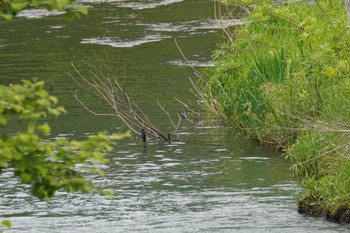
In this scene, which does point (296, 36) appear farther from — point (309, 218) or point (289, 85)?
point (309, 218)

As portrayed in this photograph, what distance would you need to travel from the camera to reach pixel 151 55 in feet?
69.3

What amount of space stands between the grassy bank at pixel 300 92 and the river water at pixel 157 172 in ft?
0.86

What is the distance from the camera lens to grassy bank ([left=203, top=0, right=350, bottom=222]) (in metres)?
9.53

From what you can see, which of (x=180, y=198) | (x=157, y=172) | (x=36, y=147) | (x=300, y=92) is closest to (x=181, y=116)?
(x=157, y=172)

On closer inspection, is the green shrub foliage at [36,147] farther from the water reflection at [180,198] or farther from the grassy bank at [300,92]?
the water reflection at [180,198]

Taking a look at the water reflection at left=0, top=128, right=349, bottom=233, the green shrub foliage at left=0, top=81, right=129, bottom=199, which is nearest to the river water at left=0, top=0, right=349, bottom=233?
the water reflection at left=0, top=128, right=349, bottom=233

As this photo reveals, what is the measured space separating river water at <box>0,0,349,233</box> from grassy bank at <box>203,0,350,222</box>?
10.3 inches

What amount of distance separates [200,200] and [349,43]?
2.18 meters

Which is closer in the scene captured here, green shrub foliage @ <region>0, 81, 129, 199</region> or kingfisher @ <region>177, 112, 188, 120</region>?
green shrub foliage @ <region>0, 81, 129, 199</region>

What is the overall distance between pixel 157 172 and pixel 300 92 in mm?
1827

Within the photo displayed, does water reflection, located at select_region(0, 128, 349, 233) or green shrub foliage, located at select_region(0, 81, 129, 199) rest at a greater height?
green shrub foliage, located at select_region(0, 81, 129, 199)

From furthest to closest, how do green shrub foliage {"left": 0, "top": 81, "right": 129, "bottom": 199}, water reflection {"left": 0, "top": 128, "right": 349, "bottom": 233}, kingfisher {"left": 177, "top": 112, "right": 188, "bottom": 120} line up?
kingfisher {"left": 177, "top": 112, "right": 188, "bottom": 120} → water reflection {"left": 0, "top": 128, "right": 349, "bottom": 233} → green shrub foliage {"left": 0, "top": 81, "right": 129, "bottom": 199}

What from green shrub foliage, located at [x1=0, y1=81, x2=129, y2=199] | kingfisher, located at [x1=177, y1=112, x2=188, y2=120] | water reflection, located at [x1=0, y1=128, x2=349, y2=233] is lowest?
water reflection, located at [x1=0, y1=128, x2=349, y2=233]

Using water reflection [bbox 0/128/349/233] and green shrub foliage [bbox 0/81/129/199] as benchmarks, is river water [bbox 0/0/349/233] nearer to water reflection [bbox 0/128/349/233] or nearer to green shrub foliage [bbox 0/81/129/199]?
water reflection [bbox 0/128/349/233]
